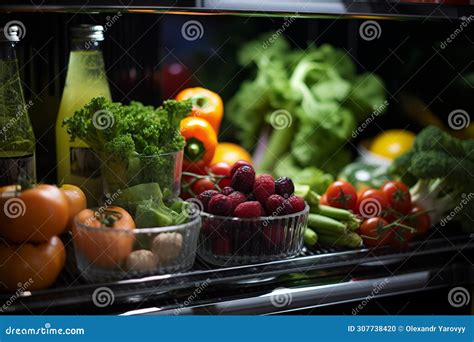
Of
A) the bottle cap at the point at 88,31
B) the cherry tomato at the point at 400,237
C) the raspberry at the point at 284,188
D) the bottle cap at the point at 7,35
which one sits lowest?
the cherry tomato at the point at 400,237

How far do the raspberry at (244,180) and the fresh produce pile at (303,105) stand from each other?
0.43 metres

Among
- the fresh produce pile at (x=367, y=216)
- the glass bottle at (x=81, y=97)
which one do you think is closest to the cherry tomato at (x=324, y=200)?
the fresh produce pile at (x=367, y=216)

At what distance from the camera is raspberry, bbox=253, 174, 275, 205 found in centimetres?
113

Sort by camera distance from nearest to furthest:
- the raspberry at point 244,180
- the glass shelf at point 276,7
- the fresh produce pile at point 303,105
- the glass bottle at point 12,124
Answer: the glass shelf at point 276,7
the glass bottle at point 12,124
the raspberry at point 244,180
the fresh produce pile at point 303,105

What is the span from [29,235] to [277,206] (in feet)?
1.25

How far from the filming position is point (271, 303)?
1048mm

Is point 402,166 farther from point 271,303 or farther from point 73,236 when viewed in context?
point 73,236

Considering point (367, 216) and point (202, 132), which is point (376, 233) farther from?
point (202, 132)

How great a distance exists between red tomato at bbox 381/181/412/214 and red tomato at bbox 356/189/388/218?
0.01m

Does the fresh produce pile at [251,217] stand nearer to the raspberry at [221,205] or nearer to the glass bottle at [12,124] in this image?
the raspberry at [221,205]

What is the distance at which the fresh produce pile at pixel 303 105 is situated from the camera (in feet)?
5.25

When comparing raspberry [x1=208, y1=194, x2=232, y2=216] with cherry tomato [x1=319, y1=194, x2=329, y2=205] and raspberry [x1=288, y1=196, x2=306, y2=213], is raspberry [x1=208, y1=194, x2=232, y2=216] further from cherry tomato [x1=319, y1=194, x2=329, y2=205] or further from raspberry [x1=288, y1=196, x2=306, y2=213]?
cherry tomato [x1=319, y1=194, x2=329, y2=205]

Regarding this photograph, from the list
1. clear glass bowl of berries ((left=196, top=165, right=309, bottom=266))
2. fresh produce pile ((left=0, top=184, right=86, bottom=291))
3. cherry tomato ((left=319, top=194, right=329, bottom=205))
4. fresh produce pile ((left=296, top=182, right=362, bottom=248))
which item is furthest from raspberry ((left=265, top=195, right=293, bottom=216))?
fresh produce pile ((left=0, top=184, right=86, bottom=291))

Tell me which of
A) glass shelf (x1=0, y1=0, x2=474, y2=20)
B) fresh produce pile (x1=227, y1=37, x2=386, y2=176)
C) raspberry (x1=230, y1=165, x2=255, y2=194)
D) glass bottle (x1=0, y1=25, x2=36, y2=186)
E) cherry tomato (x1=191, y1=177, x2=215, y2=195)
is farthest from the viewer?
fresh produce pile (x1=227, y1=37, x2=386, y2=176)
